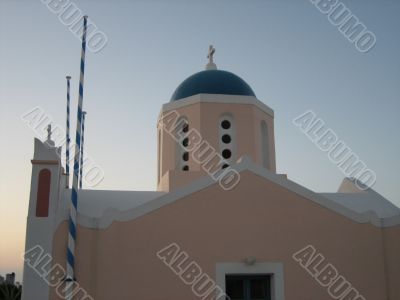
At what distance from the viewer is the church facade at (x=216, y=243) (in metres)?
9.80

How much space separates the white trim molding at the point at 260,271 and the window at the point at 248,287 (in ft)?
0.71

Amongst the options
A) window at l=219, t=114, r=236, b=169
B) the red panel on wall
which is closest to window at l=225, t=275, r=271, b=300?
the red panel on wall

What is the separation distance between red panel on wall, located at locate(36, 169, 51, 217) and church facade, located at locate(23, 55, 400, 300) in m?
0.02

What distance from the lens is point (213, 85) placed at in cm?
1552

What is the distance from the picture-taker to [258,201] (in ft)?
36.0

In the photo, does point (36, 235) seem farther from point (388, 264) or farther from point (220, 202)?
point (388, 264)

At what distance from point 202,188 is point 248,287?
95.8 inches

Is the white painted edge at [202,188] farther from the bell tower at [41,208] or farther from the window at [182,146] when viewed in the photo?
the window at [182,146]

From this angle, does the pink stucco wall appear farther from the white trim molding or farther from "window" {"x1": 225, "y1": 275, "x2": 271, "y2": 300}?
"window" {"x1": 225, "y1": 275, "x2": 271, "y2": 300}

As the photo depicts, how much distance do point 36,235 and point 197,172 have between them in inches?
214

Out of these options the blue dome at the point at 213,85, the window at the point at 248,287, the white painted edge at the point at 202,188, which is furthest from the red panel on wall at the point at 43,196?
the blue dome at the point at 213,85

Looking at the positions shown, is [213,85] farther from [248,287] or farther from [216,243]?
[248,287]

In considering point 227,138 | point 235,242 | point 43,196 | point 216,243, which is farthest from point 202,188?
point 227,138

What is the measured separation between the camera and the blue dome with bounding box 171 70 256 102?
15.5 meters
